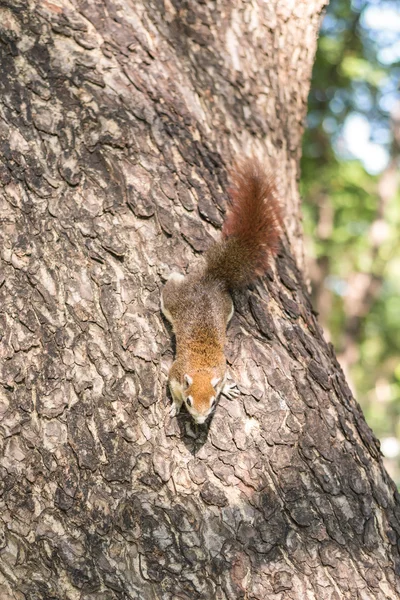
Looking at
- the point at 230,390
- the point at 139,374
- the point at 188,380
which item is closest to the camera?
the point at 139,374

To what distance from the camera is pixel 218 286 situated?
2.73 metres

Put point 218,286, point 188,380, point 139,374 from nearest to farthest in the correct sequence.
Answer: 1. point 139,374
2. point 188,380
3. point 218,286

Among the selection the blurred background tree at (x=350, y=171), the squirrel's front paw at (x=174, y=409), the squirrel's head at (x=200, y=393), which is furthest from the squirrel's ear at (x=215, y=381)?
the blurred background tree at (x=350, y=171)

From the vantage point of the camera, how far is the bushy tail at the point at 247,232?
265 centimetres

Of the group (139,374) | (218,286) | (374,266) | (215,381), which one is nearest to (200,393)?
(215,381)

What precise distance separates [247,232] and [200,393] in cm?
80

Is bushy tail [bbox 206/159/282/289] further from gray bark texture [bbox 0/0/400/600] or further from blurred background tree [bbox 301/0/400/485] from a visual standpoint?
blurred background tree [bbox 301/0/400/485]

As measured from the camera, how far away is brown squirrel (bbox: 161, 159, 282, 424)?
240 centimetres

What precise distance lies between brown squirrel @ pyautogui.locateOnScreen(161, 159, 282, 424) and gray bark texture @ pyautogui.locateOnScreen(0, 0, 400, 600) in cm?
6

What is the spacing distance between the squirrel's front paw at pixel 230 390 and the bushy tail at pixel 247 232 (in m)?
0.53

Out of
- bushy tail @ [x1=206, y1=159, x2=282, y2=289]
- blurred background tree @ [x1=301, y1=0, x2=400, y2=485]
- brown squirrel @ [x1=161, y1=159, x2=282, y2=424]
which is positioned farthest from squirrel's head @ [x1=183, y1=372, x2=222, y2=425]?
blurred background tree @ [x1=301, y1=0, x2=400, y2=485]

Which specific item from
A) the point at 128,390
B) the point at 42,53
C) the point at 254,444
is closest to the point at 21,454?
the point at 128,390

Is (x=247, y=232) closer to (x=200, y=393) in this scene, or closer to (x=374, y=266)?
(x=200, y=393)

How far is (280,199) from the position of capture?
3148 mm
